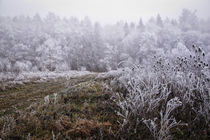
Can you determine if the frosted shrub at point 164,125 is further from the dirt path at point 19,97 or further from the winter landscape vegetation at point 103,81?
the dirt path at point 19,97

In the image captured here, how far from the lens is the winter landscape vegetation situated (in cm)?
274

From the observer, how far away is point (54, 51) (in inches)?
1168

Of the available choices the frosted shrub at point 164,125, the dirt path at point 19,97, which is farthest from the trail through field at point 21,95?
the frosted shrub at point 164,125

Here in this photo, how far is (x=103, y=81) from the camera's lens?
314 inches

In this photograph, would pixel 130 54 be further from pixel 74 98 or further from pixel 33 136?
pixel 33 136

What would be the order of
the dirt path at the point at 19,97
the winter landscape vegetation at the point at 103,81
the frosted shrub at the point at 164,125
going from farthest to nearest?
1. the dirt path at the point at 19,97
2. the winter landscape vegetation at the point at 103,81
3. the frosted shrub at the point at 164,125

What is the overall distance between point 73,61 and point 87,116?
28778 mm

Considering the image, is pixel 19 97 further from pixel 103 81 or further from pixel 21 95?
pixel 103 81

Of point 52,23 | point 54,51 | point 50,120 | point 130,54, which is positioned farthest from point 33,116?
point 52,23

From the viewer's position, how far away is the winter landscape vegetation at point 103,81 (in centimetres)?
274

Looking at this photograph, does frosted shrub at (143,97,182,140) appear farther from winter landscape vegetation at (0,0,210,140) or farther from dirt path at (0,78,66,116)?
dirt path at (0,78,66,116)

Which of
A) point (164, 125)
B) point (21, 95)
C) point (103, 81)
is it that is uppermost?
point (164, 125)

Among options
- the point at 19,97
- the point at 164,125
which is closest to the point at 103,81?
the point at 19,97

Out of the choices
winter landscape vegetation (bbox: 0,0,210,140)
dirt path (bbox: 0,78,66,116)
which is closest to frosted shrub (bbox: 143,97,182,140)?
A: winter landscape vegetation (bbox: 0,0,210,140)
